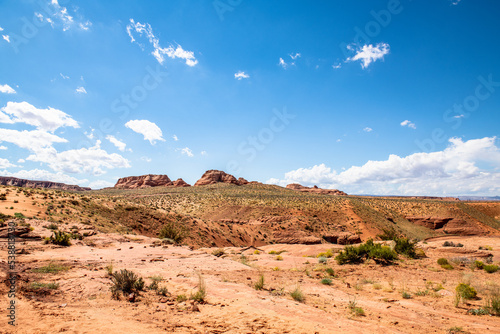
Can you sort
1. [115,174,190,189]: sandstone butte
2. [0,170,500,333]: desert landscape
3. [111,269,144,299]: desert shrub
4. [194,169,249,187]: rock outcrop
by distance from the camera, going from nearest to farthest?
[0,170,500,333]: desert landscape < [111,269,144,299]: desert shrub < [194,169,249,187]: rock outcrop < [115,174,190,189]: sandstone butte

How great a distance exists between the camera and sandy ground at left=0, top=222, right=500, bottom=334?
205 inches

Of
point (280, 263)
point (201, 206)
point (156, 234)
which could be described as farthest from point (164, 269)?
point (201, 206)

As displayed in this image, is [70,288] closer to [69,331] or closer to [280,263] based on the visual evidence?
[69,331]

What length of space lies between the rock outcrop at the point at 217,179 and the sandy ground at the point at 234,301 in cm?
9726

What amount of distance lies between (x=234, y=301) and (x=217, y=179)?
106m

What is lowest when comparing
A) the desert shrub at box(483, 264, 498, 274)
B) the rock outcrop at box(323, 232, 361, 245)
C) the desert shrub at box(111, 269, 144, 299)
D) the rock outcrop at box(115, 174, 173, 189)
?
the rock outcrop at box(323, 232, 361, 245)

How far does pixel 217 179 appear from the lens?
111562 millimetres

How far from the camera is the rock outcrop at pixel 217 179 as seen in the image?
361ft

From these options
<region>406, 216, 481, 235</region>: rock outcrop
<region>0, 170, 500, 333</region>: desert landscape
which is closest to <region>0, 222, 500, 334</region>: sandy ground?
<region>0, 170, 500, 333</region>: desert landscape

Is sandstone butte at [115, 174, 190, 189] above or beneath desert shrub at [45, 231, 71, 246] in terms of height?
above

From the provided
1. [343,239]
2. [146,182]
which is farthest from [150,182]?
[343,239]

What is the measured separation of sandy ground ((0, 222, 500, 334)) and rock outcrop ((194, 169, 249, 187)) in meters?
97.3

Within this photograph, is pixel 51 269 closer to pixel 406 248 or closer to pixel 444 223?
pixel 406 248

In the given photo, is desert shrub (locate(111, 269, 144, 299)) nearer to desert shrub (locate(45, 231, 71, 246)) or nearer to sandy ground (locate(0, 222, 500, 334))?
sandy ground (locate(0, 222, 500, 334))
